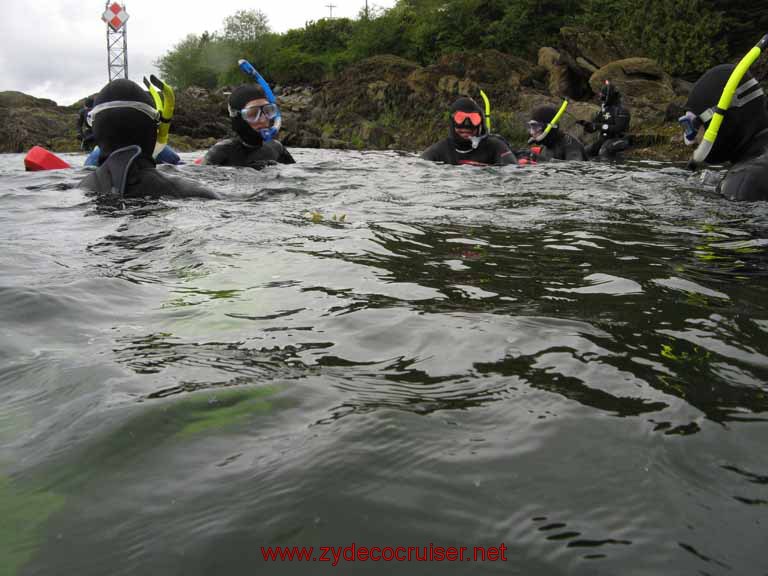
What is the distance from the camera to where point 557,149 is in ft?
35.1

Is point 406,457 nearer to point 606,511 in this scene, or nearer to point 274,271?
point 606,511

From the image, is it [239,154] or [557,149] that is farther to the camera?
[557,149]

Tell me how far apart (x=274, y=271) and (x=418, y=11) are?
104ft

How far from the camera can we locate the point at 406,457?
127 cm

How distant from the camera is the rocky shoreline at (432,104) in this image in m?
16.5

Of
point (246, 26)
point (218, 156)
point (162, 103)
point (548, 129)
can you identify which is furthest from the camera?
point (246, 26)

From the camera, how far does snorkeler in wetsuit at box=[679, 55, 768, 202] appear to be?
445 cm

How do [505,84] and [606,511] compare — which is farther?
[505,84]

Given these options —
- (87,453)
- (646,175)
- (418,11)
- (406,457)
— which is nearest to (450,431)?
(406,457)

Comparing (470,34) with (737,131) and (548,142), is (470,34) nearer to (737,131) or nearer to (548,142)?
(548,142)

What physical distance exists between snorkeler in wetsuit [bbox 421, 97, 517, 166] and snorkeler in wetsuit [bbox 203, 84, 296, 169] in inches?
103

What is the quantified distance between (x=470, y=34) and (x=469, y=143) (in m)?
19.0

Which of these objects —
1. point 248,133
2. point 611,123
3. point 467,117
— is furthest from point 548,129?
point 248,133

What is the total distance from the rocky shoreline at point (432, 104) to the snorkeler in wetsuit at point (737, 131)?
30.3ft
